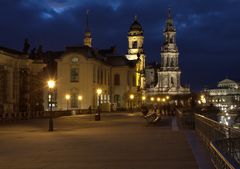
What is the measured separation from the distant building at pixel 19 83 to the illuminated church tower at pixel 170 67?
322 feet

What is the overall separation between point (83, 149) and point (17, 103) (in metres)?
34.4

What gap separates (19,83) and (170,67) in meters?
105

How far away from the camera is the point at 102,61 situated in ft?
288

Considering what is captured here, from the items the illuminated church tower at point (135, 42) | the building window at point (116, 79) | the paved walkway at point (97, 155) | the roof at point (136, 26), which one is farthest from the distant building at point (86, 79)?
the paved walkway at point (97, 155)

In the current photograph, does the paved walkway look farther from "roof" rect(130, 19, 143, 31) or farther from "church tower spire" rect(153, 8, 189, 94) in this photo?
"church tower spire" rect(153, 8, 189, 94)

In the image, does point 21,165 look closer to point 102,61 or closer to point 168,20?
point 102,61

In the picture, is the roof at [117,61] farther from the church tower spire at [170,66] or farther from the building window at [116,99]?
the church tower spire at [170,66]

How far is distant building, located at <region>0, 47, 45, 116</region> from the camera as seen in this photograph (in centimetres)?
4728

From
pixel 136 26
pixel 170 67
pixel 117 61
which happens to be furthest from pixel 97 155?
pixel 170 67

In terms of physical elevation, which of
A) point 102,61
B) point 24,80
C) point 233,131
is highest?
point 102,61

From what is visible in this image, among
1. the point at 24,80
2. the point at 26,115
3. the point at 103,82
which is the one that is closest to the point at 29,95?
the point at 24,80

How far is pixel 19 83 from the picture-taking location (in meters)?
51.0

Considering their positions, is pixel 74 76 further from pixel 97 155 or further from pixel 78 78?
pixel 97 155

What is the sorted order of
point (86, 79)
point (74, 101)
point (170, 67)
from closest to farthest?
point (86, 79) → point (74, 101) → point (170, 67)
